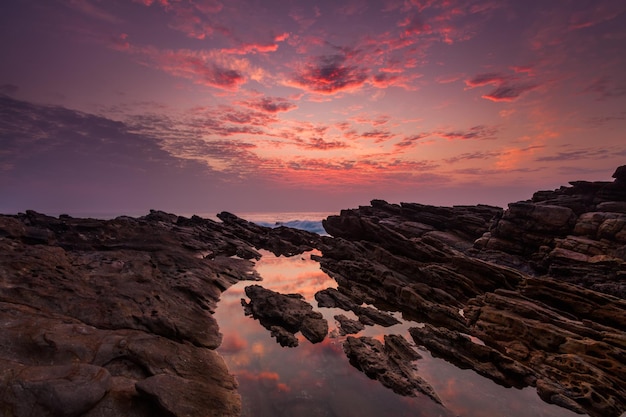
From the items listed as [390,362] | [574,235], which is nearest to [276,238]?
[390,362]

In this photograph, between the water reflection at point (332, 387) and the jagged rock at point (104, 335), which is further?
the water reflection at point (332, 387)

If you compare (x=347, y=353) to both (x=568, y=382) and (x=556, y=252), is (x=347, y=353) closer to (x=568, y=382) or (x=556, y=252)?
(x=568, y=382)

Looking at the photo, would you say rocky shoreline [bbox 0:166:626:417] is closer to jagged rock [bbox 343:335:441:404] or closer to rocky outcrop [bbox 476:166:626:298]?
jagged rock [bbox 343:335:441:404]

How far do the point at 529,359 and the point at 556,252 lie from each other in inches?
1480

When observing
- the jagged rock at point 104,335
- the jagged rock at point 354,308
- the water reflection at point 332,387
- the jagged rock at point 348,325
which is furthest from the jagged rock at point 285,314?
the jagged rock at point 104,335

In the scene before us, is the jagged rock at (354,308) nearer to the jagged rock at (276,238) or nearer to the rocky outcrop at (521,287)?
the rocky outcrop at (521,287)

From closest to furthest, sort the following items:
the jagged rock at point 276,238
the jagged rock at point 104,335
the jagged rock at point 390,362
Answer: the jagged rock at point 104,335 < the jagged rock at point 390,362 < the jagged rock at point 276,238

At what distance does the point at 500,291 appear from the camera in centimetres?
3594

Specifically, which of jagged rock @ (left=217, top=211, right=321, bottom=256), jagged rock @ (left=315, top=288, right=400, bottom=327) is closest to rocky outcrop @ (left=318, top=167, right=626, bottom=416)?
jagged rock @ (left=315, top=288, right=400, bottom=327)

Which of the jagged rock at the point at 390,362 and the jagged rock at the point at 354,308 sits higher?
the jagged rock at the point at 390,362

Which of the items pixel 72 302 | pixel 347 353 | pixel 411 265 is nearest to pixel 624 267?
pixel 411 265

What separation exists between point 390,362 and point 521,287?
26.7 metres

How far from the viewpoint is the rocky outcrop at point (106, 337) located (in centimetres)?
1223

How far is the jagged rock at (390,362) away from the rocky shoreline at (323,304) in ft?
0.37
